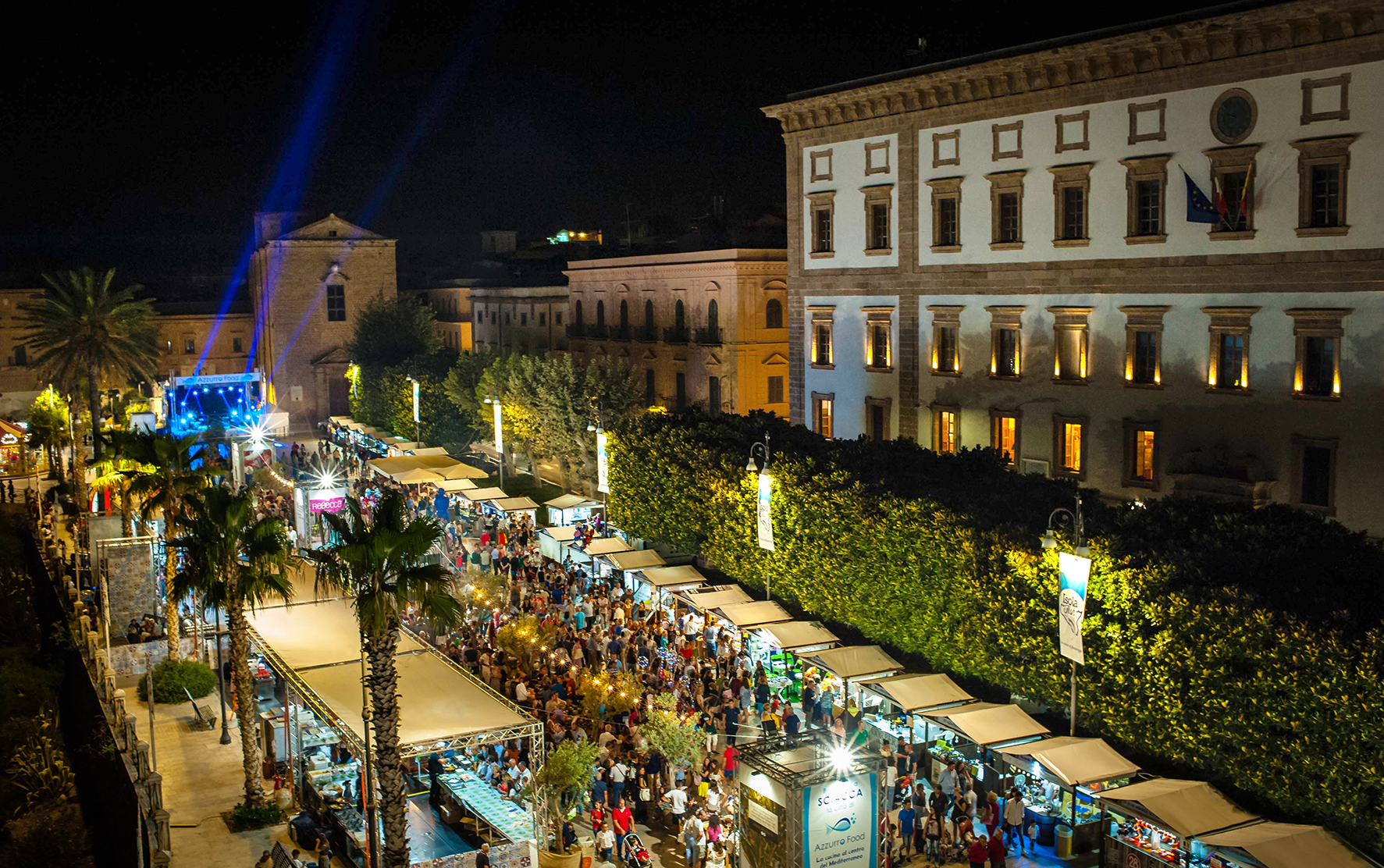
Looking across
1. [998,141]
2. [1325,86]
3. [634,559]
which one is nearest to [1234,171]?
[1325,86]

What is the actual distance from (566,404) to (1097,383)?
2285 cm

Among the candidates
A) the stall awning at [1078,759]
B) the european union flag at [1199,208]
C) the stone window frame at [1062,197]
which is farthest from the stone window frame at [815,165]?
the stall awning at [1078,759]

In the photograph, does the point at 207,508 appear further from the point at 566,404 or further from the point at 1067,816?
the point at 566,404

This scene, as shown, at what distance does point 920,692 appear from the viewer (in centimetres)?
2338

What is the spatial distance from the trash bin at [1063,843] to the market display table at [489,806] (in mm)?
8616

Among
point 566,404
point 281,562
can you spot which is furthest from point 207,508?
A: point 566,404

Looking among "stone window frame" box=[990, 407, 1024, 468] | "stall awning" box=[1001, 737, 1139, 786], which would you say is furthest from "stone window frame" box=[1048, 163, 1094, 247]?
"stall awning" box=[1001, 737, 1139, 786]

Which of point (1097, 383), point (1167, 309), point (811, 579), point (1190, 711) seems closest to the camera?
point (1190, 711)

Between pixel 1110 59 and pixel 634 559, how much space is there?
18.9m

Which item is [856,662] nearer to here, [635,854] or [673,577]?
[635,854]

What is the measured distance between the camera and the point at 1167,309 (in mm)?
33000

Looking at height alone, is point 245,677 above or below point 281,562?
below

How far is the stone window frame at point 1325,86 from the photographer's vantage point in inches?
1124

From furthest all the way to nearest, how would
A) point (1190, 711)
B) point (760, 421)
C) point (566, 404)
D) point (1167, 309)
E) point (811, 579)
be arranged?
point (566, 404) → point (760, 421) → point (1167, 309) → point (811, 579) → point (1190, 711)
